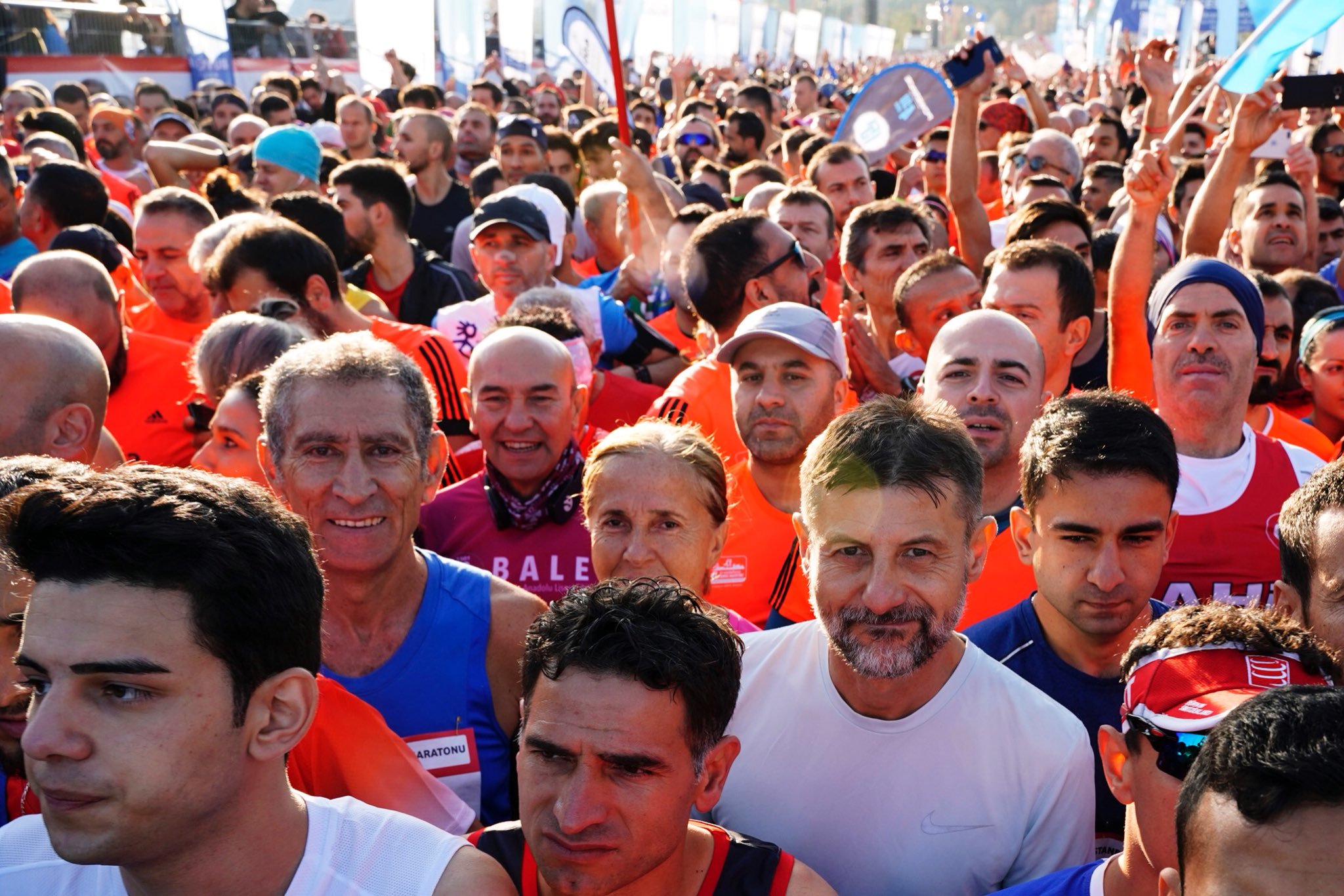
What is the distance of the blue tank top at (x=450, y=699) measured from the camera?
2.81 m

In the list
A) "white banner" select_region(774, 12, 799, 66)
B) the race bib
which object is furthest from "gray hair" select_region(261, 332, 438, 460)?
"white banner" select_region(774, 12, 799, 66)

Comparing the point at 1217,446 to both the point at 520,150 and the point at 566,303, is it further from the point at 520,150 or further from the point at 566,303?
the point at 520,150

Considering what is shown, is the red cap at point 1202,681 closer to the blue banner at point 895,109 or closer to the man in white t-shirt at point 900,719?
the man in white t-shirt at point 900,719

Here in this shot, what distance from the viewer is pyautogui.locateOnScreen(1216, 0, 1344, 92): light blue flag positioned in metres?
5.14

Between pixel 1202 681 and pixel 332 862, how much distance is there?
1394 mm

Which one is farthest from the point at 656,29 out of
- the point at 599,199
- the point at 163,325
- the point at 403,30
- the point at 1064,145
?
the point at 163,325

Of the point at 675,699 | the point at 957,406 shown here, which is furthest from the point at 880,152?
the point at 675,699

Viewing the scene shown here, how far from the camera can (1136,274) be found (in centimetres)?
458

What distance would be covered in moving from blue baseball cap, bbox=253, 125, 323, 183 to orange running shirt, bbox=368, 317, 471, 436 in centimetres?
394

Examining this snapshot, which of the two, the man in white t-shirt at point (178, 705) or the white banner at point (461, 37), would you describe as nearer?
the man in white t-shirt at point (178, 705)

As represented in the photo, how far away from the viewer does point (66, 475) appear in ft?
6.35

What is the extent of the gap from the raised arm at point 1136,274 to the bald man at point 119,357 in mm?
3355

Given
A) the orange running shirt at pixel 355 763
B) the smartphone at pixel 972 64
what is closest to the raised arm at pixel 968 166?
the smartphone at pixel 972 64

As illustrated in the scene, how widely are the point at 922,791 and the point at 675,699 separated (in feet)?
2.05
